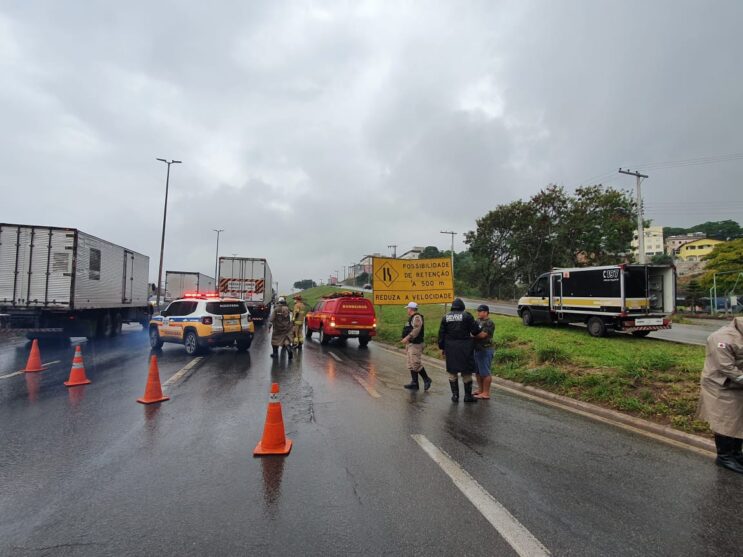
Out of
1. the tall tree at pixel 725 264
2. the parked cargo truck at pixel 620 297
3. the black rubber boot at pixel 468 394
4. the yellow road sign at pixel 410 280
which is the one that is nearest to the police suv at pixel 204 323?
the yellow road sign at pixel 410 280

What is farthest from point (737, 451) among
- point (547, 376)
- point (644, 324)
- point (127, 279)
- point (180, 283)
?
point (180, 283)

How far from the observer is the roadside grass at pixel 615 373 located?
6.54 metres

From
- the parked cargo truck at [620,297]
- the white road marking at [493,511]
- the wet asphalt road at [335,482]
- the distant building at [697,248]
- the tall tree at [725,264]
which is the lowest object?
the wet asphalt road at [335,482]

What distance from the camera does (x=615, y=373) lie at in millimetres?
8258

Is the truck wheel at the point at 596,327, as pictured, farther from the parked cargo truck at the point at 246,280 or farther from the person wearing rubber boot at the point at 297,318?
the parked cargo truck at the point at 246,280

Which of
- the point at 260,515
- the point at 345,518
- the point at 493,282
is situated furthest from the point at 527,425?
the point at 493,282

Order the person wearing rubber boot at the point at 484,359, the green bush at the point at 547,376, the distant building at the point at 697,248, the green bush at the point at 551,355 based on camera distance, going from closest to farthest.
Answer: the person wearing rubber boot at the point at 484,359, the green bush at the point at 547,376, the green bush at the point at 551,355, the distant building at the point at 697,248

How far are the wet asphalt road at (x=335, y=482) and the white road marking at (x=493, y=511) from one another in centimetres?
8

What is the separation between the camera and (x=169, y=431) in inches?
213

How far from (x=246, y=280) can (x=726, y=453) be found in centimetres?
2319

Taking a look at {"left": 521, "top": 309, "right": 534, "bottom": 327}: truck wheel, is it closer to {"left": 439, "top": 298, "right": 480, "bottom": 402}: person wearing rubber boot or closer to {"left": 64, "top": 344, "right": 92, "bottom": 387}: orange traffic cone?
{"left": 439, "top": 298, "right": 480, "bottom": 402}: person wearing rubber boot

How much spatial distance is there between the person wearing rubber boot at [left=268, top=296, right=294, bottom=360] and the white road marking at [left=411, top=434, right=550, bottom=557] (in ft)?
27.5

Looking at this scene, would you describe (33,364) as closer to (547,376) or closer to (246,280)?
(547,376)

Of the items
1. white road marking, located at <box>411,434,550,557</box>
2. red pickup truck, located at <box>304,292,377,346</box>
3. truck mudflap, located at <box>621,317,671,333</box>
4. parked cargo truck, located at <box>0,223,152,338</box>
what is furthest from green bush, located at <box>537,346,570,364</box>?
parked cargo truck, located at <box>0,223,152,338</box>
